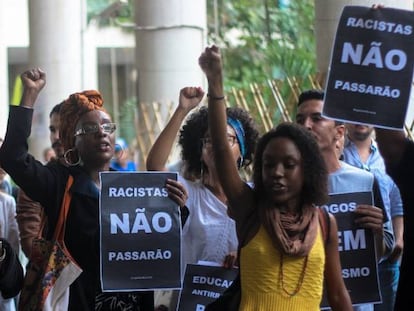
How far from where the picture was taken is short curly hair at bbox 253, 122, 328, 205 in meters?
5.51

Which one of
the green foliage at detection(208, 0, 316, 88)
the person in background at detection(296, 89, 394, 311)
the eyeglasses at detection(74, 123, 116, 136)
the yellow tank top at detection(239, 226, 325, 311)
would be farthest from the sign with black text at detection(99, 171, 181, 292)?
the green foliage at detection(208, 0, 316, 88)

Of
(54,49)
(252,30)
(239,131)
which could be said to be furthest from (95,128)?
(252,30)

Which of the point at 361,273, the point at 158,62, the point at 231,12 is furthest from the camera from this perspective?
the point at 231,12

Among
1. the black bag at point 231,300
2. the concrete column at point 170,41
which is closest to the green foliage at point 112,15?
the concrete column at point 170,41

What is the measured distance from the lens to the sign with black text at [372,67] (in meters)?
5.64

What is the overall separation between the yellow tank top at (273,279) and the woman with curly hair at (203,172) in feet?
2.91

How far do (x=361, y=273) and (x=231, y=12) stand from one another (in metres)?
20.1

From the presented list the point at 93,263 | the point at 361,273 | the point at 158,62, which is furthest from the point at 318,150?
the point at 158,62

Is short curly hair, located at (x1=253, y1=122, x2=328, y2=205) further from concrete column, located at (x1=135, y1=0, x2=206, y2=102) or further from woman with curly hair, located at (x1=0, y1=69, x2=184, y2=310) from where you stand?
concrete column, located at (x1=135, y1=0, x2=206, y2=102)

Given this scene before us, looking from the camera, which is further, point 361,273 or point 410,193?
point 361,273

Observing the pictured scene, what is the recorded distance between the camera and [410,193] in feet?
17.0

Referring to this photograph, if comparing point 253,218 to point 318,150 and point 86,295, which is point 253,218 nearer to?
point 318,150

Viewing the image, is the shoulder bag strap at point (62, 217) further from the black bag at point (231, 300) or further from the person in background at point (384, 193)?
the person in background at point (384, 193)

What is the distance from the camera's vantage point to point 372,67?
5680mm
